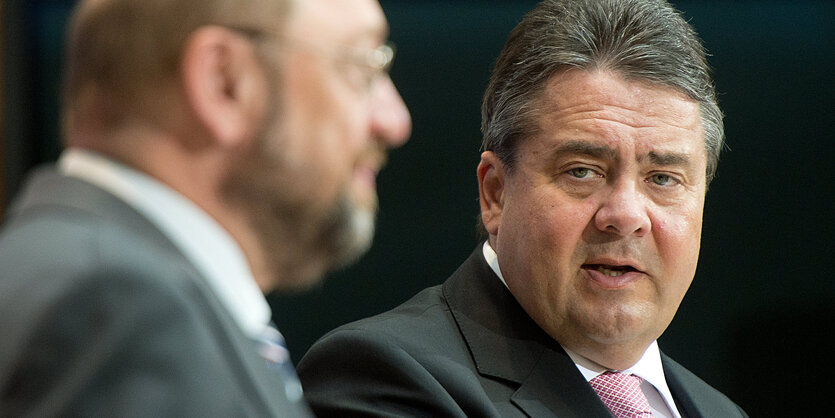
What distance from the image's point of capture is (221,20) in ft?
3.36

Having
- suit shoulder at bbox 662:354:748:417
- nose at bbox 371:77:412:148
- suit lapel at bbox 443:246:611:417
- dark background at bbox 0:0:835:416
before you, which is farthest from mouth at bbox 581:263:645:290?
dark background at bbox 0:0:835:416

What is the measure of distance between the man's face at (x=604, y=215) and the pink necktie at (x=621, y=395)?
0.03 m

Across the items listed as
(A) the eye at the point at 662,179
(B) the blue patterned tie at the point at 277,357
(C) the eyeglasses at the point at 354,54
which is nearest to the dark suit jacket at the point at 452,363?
(A) the eye at the point at 662,179

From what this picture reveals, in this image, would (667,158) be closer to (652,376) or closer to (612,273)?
(612,273)

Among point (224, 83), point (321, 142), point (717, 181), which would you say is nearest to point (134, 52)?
point (224, 83)

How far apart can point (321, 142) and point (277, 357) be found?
0.75ft

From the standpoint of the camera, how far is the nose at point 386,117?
45.6 inches

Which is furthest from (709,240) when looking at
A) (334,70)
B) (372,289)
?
(334,70)

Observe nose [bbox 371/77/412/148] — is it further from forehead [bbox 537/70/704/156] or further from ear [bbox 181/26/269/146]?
forehead [bbox 537/70/704/156]

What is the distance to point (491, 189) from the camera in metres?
2.20

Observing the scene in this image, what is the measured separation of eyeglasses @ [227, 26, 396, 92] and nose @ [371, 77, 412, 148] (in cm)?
2

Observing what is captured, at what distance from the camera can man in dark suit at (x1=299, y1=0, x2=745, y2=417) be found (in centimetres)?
196

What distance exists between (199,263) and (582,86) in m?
1.23

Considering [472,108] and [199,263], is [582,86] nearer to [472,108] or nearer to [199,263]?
[199,263]
